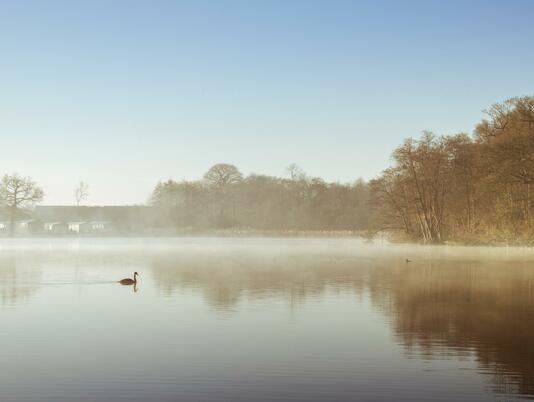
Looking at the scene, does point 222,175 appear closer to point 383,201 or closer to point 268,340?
point 383,201

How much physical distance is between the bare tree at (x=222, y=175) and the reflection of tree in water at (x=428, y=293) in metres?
87.7

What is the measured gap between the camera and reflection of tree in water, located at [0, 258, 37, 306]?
87.3 feet

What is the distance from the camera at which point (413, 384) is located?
1266 centimetres

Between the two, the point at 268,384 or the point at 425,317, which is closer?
the point at 268,384

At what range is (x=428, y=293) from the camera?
93.8 feet

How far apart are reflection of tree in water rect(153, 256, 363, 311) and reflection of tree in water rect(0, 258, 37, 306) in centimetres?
609

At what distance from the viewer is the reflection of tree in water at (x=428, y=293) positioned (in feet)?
51.4

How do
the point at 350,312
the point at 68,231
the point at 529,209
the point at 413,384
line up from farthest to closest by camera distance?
the point at 68,231
the point at 529,209
the point at 350,312
the point at 413,384

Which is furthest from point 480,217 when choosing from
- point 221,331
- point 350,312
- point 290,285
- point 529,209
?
point 221,331

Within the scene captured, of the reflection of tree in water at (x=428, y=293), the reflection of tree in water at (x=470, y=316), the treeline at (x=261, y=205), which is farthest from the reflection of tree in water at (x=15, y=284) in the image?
the treeline at (x=261, y=205)

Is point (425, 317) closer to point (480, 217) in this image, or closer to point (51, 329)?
point (51, 329)

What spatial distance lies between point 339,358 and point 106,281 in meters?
22.3

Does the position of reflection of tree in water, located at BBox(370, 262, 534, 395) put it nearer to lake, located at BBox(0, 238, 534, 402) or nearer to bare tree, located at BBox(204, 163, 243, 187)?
lake, located at BBox(0, 238, 534, 402)

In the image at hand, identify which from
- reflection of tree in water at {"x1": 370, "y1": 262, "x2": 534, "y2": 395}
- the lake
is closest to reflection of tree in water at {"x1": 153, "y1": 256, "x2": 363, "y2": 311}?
the lake
